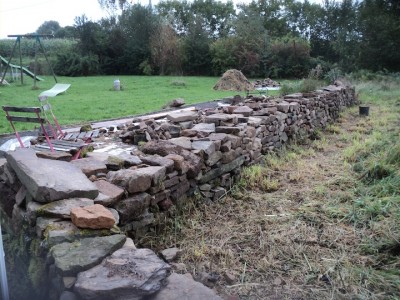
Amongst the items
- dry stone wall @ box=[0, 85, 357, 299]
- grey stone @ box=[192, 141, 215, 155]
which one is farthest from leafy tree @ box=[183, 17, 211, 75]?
grey stone @ box=[192, 141, 215, 155]

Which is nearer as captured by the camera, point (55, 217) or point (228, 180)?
point (55, 217)

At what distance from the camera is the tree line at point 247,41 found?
2095 cm

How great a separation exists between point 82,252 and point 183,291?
0.59 meters

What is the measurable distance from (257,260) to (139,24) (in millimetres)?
27348

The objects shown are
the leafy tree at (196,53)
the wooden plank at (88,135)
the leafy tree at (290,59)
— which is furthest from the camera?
the leafy tree at (196,53)

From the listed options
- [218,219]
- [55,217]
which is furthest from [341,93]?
[55,217]

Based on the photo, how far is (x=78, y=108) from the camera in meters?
9.60

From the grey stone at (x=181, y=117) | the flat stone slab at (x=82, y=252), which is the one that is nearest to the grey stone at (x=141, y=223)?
the flat stone slab at (x=82, y=252)

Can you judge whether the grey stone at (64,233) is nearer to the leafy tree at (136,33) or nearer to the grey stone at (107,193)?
the grey stone at (107,193)

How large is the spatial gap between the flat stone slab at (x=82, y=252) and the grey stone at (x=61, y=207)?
31cm

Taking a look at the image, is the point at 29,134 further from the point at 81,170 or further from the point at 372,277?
the point at 372,277

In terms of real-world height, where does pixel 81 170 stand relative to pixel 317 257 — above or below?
above

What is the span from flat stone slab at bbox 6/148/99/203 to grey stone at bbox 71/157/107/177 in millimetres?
93

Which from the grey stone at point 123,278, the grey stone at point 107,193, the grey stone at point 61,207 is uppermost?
the grey stone at point 61,207
